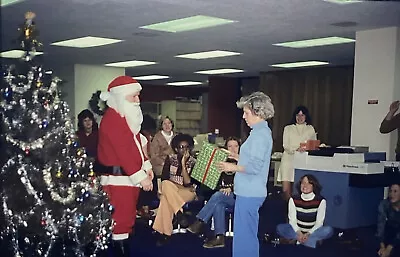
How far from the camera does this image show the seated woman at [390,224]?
4.64m

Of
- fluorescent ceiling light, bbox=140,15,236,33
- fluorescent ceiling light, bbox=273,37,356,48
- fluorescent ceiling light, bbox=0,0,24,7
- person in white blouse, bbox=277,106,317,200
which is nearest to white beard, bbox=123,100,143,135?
fluorescent ceiling light, bbox=0,0,24,7

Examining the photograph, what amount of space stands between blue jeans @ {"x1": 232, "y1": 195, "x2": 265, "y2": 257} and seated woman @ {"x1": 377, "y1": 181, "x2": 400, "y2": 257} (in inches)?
68.1

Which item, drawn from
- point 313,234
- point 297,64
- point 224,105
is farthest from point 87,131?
point 224,105

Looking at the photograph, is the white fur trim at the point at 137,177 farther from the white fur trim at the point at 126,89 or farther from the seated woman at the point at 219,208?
the seated woman at the point at 219,208

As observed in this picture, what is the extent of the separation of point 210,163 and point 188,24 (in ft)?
9.10

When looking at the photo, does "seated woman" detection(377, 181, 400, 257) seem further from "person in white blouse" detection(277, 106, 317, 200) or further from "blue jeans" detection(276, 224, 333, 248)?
"person in white blouse" detection(277, 106, 317, 200)

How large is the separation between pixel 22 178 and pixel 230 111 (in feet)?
36.5

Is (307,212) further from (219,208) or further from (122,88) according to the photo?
(122,88)

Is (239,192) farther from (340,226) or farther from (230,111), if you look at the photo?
(230,111)

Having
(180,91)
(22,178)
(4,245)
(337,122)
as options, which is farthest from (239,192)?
(180,91)

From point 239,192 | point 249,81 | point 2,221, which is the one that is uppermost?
point 249,81

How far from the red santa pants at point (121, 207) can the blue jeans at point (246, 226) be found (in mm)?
856

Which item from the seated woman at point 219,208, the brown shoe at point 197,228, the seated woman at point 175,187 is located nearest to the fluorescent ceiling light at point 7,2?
the seated woman at point 175,187

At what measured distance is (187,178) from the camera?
5285 millimetres
